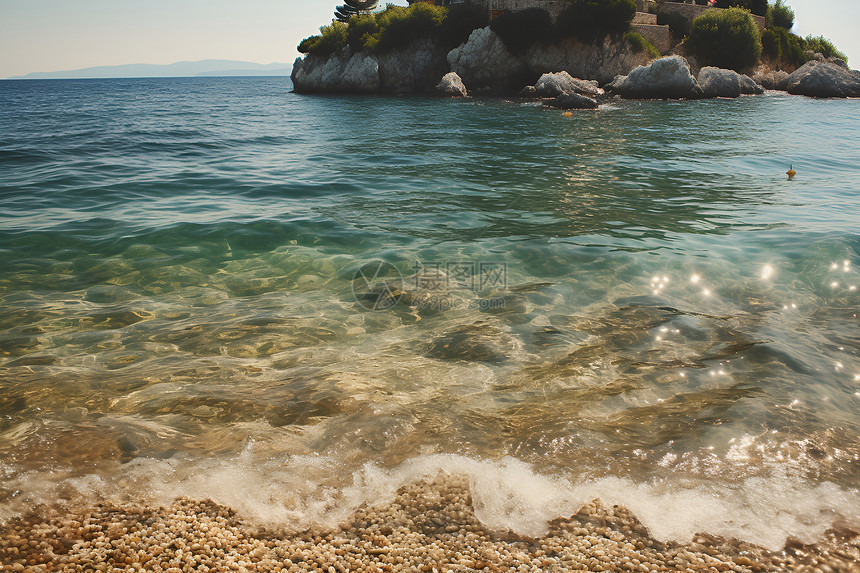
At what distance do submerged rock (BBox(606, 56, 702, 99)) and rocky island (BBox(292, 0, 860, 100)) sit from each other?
7 cm

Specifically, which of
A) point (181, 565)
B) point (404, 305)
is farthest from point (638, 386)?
point (181, 565)

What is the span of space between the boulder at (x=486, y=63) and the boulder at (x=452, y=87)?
10.1ft

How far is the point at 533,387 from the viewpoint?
376 cm

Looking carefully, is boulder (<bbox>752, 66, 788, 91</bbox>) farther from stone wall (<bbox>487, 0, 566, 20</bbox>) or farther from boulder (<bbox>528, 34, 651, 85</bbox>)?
stone wall (<bbox>487, 0, 566, 20</bbox>)

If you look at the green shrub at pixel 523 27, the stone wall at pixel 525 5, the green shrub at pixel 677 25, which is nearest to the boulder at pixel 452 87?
the green shrub at pixel 523 27

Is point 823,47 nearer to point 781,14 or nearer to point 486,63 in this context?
point 781,14

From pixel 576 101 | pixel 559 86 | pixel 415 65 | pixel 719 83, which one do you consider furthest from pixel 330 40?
pixel 719 83

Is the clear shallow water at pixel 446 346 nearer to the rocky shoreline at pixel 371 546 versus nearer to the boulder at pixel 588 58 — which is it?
the rocky shoreline at pixel 371 546

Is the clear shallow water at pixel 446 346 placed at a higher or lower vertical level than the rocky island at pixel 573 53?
lower

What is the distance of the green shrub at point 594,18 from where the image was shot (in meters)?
41.1

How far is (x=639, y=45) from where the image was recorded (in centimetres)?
4184

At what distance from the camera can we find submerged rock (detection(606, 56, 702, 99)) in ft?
115

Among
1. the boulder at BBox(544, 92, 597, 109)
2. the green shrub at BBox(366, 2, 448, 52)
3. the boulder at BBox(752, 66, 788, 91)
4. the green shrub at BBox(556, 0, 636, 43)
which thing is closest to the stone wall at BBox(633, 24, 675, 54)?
the green shrub at BBox(556, 0, 636, 43)

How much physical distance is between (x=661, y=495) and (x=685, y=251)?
4.88 metres
